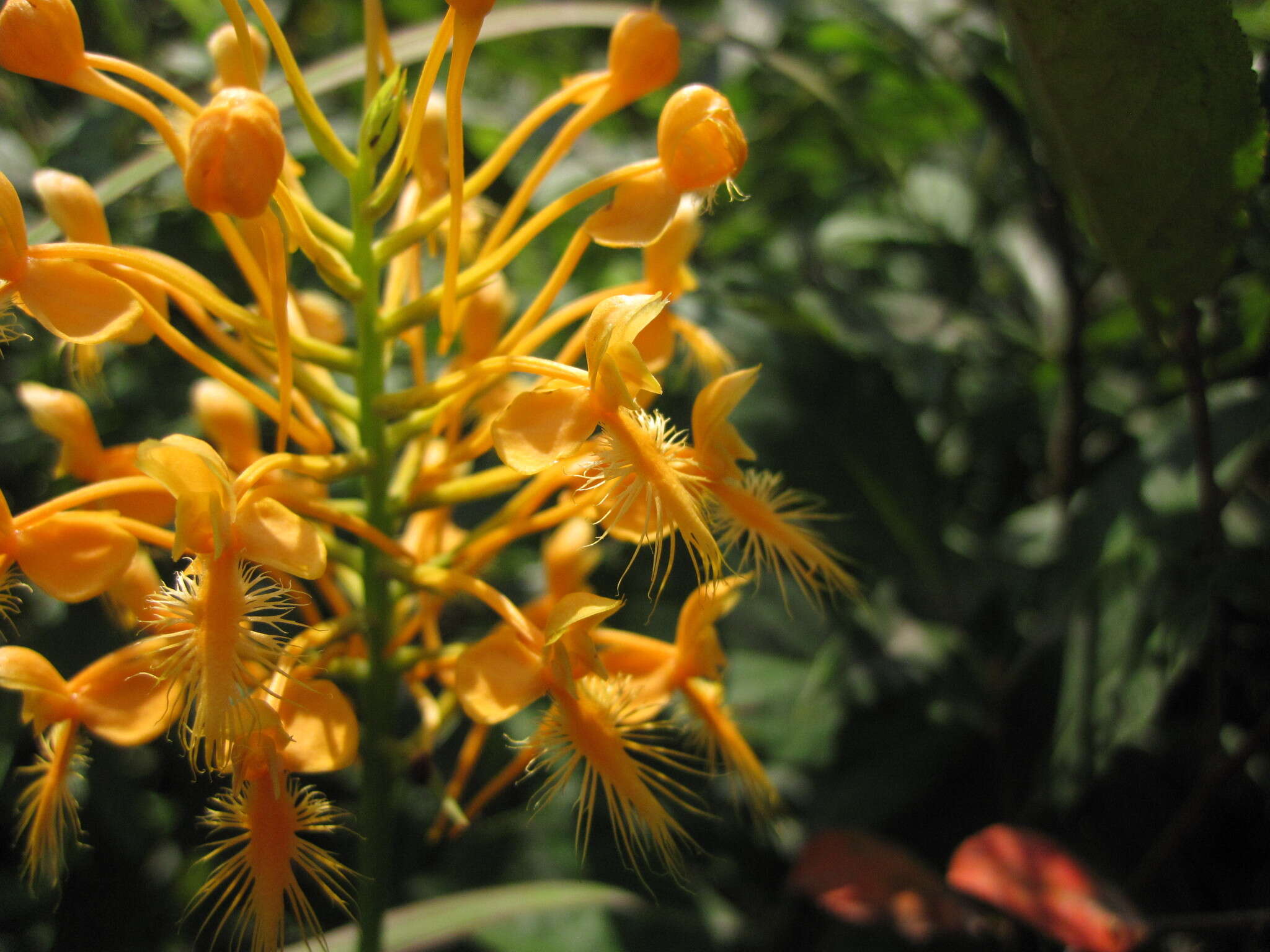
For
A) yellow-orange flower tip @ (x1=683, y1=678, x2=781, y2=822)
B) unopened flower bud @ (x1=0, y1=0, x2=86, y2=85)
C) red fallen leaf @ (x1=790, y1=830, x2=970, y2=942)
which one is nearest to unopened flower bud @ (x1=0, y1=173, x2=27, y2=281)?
unopened flower bud @ (x1=0, y1=0, x2=86, y2=85)

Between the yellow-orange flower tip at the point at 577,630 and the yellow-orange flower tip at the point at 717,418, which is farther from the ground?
the yellow-orange flower tip at the point at 717,418

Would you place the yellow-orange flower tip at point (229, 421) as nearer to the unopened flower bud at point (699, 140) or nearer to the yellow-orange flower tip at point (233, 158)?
the yellow-orange flower tip at point (233, 158)

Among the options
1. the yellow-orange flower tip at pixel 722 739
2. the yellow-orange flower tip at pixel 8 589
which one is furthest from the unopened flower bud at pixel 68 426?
the yellow-orange flower tip at pixel 722 739

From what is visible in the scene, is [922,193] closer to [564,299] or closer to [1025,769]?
[564,299]

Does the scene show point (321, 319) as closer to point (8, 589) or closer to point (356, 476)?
point (356, 476)

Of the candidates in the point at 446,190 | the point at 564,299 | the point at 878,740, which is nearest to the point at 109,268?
the point at 446,190

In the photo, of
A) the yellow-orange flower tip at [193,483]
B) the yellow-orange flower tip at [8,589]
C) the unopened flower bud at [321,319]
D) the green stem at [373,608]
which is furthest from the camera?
the unopened flower bud at [321,319]
